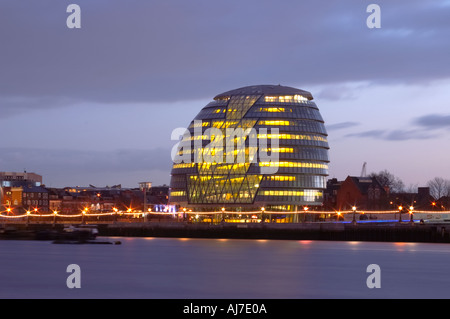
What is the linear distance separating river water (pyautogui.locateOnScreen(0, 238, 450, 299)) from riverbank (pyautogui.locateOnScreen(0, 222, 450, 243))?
2745cm

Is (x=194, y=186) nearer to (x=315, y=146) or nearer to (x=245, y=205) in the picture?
(x=245, y=205)

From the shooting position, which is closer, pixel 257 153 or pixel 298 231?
pixel 298 231

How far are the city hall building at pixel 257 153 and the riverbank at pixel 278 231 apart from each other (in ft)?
112

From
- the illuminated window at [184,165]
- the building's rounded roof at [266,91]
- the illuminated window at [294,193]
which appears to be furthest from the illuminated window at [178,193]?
the building's rounded roof at [266,91]

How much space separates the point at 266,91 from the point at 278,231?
57.7 meters

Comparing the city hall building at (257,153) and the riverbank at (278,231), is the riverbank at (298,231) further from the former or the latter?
the city hall building at (257,153)

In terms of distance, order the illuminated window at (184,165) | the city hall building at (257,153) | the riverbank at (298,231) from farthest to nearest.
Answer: the illuminated window at (184,165) < the city hall building at (257,153) < the riverbank at (298,231)

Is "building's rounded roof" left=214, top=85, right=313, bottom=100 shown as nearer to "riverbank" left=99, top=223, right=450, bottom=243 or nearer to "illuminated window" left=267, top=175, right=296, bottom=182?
"illuminated window" left=267, top=175, right=296, bottom=182

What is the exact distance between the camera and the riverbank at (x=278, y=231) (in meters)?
107

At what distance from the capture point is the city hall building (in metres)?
170

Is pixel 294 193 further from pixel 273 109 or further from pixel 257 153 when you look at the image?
pixel 273 109

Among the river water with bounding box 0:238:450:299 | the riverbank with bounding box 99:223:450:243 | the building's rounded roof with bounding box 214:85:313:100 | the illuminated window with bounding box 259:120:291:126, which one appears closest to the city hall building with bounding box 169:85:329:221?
the illuminated window with bounding box 259:120:291:126

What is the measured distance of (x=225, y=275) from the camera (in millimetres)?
54219

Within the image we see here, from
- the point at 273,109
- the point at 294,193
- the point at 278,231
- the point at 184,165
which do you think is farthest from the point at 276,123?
the point at 278,231
